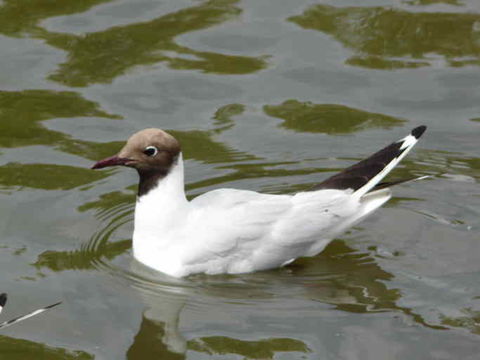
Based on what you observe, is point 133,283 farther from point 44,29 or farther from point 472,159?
point 44,29

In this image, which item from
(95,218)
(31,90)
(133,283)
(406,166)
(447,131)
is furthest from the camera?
(31,90)

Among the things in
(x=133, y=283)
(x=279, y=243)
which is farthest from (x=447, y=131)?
(x=133, y=283)

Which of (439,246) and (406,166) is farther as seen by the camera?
(406,166)

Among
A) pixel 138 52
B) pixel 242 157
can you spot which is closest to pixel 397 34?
pixel 138 52

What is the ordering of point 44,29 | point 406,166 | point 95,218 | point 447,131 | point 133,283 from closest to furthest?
1. point 133,283
2. point 95,218
3. point 406,166
4. point 447,131
5. point 44,29

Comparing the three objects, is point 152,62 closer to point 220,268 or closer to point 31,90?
point 31,90

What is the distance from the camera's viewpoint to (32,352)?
754cm

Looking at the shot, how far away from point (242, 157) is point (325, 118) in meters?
1.14

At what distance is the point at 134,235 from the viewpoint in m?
8.66

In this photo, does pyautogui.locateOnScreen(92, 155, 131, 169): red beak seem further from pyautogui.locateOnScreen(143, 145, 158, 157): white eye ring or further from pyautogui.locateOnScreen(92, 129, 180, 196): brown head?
pyautogui.locateOnScreen(143, 145, 158, 157): white eye ring

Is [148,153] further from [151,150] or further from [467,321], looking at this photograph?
[467,321]

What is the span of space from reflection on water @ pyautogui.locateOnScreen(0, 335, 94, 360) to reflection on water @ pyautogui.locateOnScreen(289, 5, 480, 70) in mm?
5653

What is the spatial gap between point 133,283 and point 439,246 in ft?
7.73

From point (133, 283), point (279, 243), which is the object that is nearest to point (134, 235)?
point (133, 283)
